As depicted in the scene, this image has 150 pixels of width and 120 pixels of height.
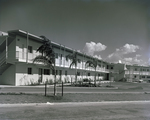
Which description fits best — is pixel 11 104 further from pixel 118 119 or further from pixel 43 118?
pixel 118 119

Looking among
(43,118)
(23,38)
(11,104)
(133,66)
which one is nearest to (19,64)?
(23,38)

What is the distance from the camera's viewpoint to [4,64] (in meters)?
19.9

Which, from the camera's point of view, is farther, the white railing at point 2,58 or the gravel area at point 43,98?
the white railing at point 2,58

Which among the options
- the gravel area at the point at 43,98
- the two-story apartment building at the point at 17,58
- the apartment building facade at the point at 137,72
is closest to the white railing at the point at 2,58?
the two-story apartment building at the point at 17,58

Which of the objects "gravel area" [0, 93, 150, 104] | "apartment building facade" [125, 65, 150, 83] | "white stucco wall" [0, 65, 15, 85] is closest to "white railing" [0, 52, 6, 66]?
"white stucco wall" [0, 65, 15, 85]

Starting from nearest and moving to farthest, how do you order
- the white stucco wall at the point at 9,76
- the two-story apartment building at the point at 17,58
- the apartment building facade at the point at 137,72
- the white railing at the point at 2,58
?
1. the two-story apartment building at the point at 17,58
2. the white railing at the point at 2,58
3. the white stucco wall at the point at 9,76
4. the apartment building facade at the point at 137,72

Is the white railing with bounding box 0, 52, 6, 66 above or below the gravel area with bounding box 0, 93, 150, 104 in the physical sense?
above

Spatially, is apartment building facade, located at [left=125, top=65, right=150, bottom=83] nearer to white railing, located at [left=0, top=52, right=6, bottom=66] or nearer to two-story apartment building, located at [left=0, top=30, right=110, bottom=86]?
two-story apartment building, located at [left=0, top=30, right=110, bottom=86]

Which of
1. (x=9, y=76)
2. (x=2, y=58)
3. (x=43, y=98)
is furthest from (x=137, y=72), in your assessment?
(x=43, y=98)

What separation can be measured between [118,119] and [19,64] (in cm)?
1628

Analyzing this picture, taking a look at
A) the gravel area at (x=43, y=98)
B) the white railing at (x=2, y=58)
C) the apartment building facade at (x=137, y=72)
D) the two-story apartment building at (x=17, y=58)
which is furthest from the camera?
the apartment building facade at (x=137, y=72)

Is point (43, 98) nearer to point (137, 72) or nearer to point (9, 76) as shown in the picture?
point (9, 76)

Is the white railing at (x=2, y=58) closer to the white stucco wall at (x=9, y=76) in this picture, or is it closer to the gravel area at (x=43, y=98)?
the white stucco wall at (x=9, y=76)

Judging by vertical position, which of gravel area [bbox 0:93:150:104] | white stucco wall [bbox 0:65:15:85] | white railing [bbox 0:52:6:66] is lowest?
gravel area [bbox 0:93:150:104]
